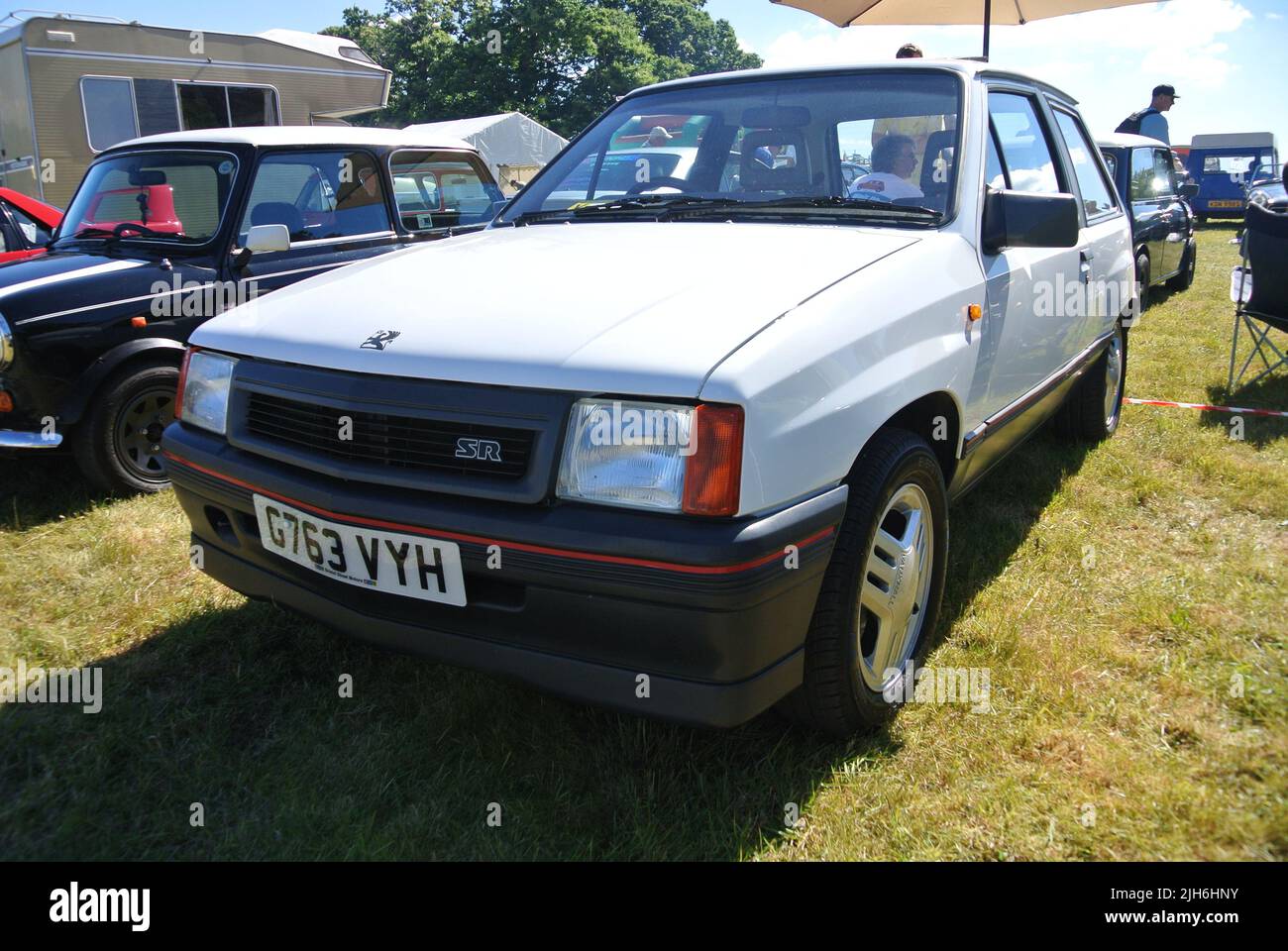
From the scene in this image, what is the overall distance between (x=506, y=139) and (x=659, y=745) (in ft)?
76.7

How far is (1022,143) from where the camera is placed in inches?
127

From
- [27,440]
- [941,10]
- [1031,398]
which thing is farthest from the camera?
[941,10]

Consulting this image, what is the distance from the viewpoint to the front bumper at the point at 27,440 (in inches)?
150

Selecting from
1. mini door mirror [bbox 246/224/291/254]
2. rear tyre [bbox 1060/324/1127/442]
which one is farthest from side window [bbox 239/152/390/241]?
rear tyre [bbox 1060/324/1127/442]

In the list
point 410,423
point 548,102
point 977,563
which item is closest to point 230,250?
point 410,423

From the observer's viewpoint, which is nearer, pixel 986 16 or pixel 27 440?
pixel 27 440

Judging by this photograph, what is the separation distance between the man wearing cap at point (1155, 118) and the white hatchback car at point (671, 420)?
25.9 feet

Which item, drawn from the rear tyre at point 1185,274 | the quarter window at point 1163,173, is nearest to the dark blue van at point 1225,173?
the rear tyre at point 1185,274

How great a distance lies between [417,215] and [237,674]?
10.7 feet

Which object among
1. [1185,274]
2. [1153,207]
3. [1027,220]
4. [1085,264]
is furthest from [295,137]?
[1185,274]

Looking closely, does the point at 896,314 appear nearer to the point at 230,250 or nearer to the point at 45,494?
the point at 230,250

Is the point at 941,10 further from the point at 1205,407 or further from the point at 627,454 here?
the point at 627,454

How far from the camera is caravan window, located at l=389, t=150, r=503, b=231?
5.09 meters

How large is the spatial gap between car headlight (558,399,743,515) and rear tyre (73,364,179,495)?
285cm
